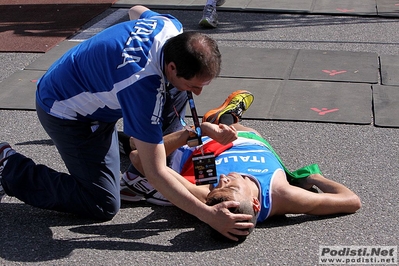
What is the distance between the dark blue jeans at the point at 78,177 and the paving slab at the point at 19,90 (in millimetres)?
1981

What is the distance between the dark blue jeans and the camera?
4027 millimetres

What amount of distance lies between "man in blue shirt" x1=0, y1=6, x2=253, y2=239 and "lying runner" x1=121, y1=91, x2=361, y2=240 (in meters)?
0.22

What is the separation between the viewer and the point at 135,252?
3.69m

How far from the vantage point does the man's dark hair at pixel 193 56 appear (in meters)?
3.32

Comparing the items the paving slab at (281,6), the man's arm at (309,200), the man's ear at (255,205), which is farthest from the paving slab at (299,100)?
the paving slab at (281,6)

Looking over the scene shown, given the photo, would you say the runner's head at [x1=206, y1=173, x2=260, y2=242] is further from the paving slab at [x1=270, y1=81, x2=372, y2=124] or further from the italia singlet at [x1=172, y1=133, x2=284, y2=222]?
the paving slab at [x1=270, y1=81, x2=372, y2=124]

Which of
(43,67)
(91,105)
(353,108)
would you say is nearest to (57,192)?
(91,105)

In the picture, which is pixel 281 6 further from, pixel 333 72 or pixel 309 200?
pixel 309 200

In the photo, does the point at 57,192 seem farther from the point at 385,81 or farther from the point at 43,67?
the point at 385,81

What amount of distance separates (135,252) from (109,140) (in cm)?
78

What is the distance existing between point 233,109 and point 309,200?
1.29m

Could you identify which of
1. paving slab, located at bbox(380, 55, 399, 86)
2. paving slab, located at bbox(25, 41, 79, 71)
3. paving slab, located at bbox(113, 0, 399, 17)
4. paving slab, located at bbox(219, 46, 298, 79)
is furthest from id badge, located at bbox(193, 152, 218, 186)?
paving slab, located at bbox(113, 0, 399, 17)

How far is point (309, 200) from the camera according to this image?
396 cm

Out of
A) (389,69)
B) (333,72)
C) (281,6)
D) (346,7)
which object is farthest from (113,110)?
(346,7)
